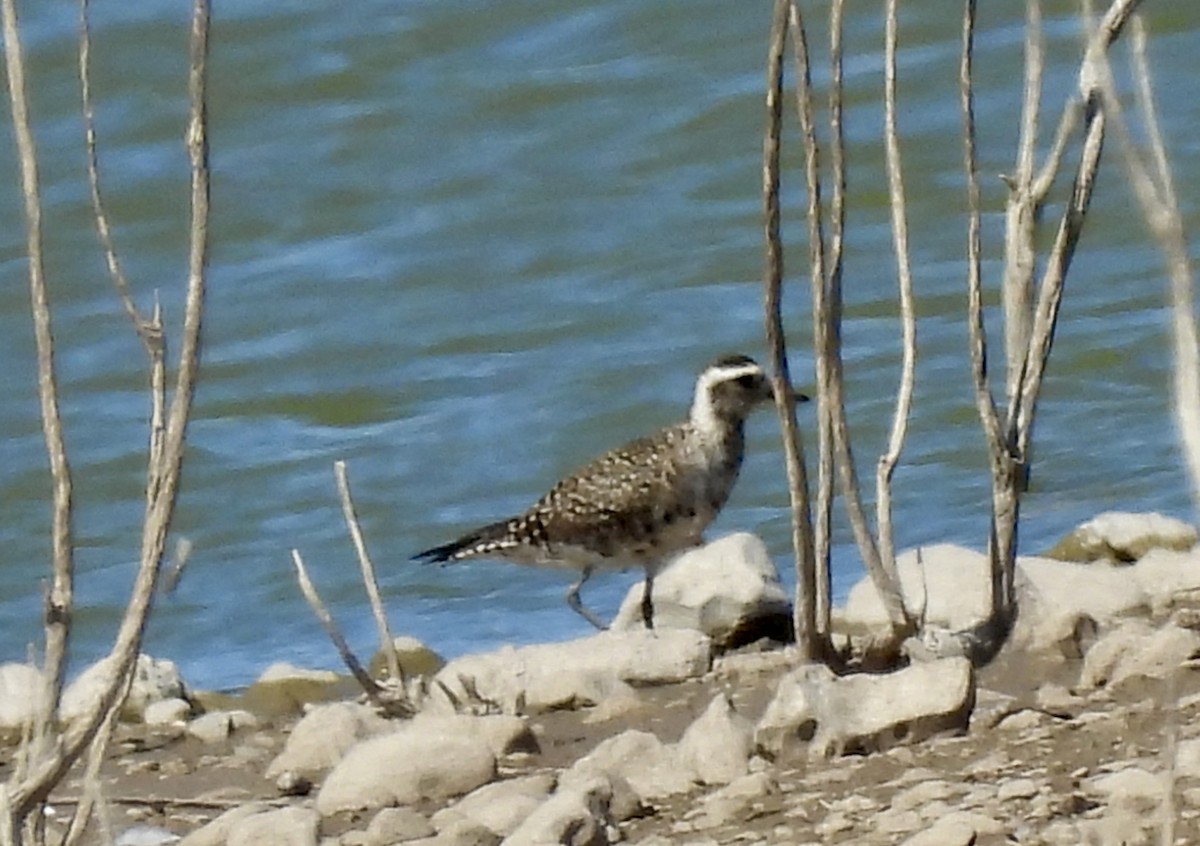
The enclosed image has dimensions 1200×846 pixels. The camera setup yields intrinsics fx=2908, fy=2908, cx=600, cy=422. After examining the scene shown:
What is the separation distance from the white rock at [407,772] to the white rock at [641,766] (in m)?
0.26

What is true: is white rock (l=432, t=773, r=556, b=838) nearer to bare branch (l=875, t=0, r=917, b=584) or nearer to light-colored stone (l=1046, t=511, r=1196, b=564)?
bare branch (l=875, t=0, r=917, b=584)

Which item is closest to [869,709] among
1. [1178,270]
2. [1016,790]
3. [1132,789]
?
[1016,790]

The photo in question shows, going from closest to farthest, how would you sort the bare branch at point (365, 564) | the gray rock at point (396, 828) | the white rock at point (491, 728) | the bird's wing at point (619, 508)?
the gray rock at point (396, 828) < the white rock at point (491, 728) < the bare branch at point (365, 564) < the bird's wing at point (619, 508)

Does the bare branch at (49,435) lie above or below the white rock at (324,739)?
above

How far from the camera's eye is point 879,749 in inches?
218

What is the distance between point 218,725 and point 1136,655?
8.83 ft

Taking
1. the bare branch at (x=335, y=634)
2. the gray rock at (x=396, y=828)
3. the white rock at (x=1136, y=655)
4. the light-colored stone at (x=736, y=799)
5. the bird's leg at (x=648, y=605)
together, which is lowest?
the bird's leg at (x=648, y=605)

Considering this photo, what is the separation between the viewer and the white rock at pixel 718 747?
558 centimetres

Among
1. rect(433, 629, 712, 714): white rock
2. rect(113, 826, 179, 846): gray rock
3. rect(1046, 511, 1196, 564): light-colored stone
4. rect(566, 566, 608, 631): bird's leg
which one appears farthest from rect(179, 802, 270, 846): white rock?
rect(1046, 511, 1196, 564): light-colored stone

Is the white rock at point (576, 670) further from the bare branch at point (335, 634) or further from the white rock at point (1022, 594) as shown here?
the white rock at point (1022, 594)

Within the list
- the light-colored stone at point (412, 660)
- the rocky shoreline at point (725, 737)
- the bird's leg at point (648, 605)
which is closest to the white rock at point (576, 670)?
the rocky shoreline at point (725, 737)

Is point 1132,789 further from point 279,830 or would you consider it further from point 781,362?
point 279,830

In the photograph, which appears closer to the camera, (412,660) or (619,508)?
(412,660)

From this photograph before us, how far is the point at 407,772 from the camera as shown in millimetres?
5969
